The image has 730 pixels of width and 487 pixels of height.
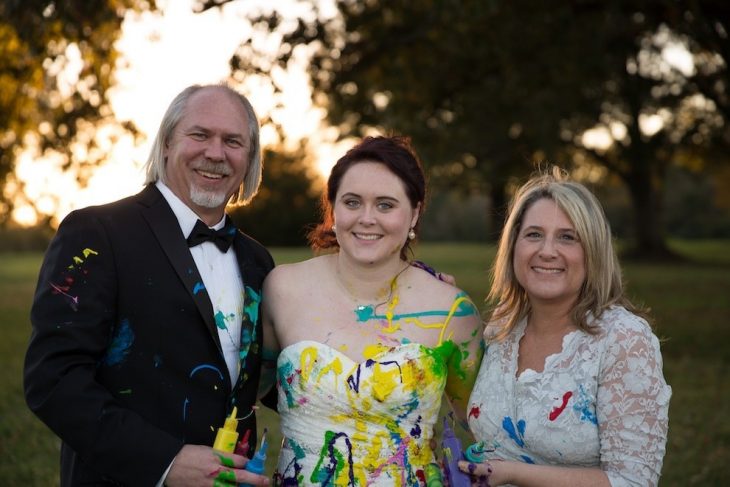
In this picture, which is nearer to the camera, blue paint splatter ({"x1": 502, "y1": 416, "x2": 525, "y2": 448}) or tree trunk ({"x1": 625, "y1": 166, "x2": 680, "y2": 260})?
blue paint splatter ({"x1": 502, "y1": 416, "x2": 525, "y2": 448})

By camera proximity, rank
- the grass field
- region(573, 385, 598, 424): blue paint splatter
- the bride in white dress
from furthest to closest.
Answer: the grass field, the bride in white dress, region(573, 385, 598, 424): blue paint splatter

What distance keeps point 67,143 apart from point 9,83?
2.41 m

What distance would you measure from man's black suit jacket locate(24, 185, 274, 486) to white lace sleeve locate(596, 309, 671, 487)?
1.44 metres

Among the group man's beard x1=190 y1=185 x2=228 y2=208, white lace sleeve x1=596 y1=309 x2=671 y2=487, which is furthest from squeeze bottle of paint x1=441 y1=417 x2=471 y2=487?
man's beard x1=190 y1=185 x2=228 y2=208

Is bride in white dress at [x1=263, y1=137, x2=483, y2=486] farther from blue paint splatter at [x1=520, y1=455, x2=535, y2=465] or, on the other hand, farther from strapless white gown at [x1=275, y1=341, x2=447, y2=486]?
blue paint splatter at [x1=520, y1=455, x2=535, y2=465]

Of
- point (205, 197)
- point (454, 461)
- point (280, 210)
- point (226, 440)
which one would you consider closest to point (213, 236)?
point (205, 197)

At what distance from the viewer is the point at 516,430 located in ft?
10.8

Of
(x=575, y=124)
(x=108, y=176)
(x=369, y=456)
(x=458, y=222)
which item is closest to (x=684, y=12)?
(x=108, y=176)

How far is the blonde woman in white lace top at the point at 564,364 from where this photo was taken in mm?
3055

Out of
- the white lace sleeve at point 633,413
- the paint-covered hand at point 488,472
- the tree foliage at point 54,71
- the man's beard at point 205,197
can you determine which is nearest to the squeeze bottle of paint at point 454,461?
the paint-covered hand at point 488,472

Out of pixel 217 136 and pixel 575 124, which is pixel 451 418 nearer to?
pixel 217 136

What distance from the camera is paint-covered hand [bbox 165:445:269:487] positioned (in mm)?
2902

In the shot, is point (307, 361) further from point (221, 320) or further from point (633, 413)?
point (633, 413)

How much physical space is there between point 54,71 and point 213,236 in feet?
21.8
